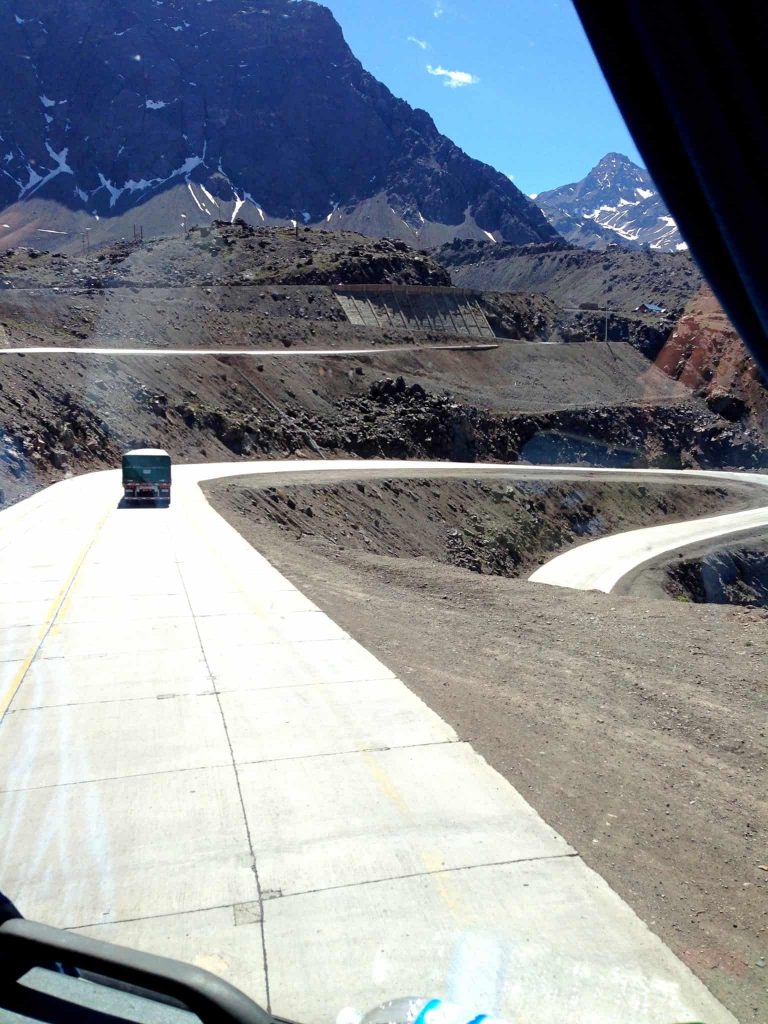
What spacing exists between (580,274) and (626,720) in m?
154

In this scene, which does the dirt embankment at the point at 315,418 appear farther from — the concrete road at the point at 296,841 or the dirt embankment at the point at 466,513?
the concrete road at the point at 296,841

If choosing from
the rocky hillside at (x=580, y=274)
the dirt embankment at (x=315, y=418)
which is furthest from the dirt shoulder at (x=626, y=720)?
the rocky hillside at (x=580, y=274)

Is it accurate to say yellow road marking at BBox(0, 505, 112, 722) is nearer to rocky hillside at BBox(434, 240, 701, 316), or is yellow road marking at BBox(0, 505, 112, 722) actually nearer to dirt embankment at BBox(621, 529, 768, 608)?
dirt embankment at BBox(621, 529, 768, 608)

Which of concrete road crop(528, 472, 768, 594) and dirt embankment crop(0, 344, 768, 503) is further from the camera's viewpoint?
dirt embankment crop(0, 344, 768, 503)

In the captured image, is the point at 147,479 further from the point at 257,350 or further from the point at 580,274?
the point at 580,274

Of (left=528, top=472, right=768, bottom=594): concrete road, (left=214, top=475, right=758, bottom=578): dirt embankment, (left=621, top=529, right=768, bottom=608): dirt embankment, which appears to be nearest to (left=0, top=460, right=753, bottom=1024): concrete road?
(left=214, top=475, right=758, bottom=578): dirt embankment

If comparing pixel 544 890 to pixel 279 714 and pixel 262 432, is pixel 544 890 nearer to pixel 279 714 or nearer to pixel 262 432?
pixel 279 714

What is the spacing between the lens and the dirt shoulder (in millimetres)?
5750

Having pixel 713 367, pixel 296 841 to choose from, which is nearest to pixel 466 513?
pixel 296 841

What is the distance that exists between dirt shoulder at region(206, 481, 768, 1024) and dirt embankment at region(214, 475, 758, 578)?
755cm

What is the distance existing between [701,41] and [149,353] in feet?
166

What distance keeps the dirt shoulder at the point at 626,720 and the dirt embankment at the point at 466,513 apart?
7.55 m

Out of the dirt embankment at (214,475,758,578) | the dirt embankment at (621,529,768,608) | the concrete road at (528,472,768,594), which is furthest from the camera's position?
the dirt embankment at (621,529,768,608)

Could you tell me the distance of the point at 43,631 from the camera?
11969 mm
